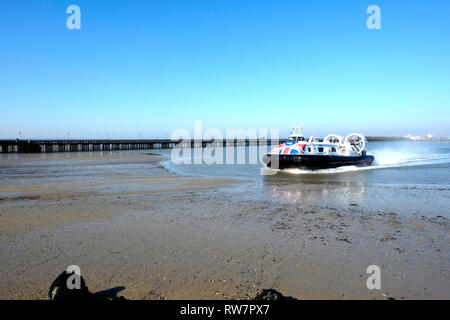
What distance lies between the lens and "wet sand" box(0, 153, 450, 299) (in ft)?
11.7

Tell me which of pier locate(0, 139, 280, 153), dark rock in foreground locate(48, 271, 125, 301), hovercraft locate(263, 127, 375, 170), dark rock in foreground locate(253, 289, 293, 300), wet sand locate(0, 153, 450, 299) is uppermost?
pier locate(0, 139, 280, 153)

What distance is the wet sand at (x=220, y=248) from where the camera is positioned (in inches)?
140

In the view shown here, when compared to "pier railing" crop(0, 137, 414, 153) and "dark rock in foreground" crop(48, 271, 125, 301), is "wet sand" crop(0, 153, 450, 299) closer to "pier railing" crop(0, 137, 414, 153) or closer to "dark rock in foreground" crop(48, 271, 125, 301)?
"dark rock in foreground" crop(48, 271, 125, 301)

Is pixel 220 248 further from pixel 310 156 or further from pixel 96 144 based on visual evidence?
pixel 96 144

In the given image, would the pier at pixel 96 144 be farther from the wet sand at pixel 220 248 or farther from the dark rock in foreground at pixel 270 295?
the dark rock in foreground at pixel 270 295

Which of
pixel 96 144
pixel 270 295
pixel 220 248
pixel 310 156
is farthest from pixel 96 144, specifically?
pixel 270 295

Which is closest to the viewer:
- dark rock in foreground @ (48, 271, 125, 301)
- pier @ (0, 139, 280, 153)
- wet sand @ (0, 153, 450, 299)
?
dark rock in foreground @ (48, 271, 125, 301)

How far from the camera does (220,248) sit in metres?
4.90

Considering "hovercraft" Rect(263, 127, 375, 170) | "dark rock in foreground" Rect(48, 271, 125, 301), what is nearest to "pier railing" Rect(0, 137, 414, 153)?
"hovercraft" Rect(263, 127, 375, 170)

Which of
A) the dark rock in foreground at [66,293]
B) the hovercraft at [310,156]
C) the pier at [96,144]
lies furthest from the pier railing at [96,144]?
the dark rock in foreground at [66,293]

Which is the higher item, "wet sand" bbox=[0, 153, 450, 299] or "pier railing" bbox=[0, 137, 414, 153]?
"pier railing" bbox=[0, 137, 414, 153]
